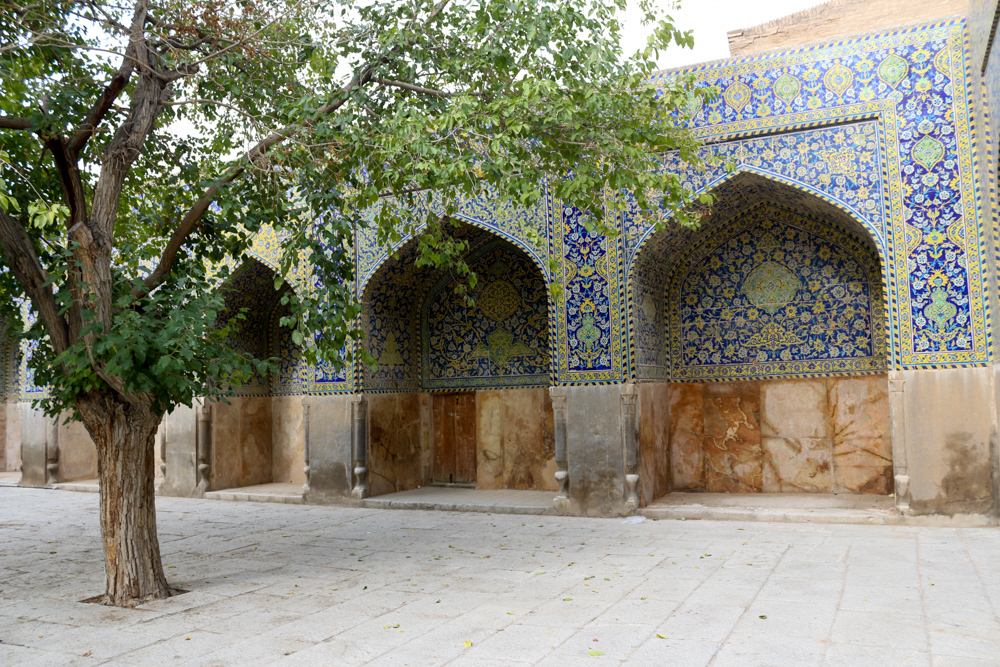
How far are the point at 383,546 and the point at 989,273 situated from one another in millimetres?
6054

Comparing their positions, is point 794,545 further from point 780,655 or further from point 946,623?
point 780,655

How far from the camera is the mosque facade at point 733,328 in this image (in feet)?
24.1

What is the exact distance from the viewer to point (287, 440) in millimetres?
12273

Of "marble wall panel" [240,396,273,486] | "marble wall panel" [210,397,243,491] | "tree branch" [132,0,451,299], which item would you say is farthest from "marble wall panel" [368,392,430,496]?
"tree branch" [132,0,451,299]

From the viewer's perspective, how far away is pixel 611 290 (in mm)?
8617

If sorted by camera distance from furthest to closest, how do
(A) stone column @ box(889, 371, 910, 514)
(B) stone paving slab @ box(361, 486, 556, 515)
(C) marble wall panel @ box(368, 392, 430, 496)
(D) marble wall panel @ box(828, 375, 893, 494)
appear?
(C) marble wall panel @ box(368, 392, 430, 496), (B) stone paving slab @ box(361, 486, 556, 515), (D) marble wall panel @ box(828, 375, 893, 494), (A) stone column @ box(889, 371, 910, 514)

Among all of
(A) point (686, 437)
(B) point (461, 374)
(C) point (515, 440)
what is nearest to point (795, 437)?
(A) point (686, 437)

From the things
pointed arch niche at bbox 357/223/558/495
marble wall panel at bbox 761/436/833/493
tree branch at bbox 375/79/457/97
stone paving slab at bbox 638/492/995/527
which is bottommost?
stone paving slab at bbox 638/492/995/527

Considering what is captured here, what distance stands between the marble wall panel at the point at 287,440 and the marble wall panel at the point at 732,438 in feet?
20.3

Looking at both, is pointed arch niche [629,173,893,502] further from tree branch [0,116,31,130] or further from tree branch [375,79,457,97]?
tree branch [0,116,31,130]

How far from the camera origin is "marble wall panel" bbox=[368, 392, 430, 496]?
10.3 meters

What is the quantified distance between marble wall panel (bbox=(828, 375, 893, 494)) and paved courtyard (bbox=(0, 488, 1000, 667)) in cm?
151

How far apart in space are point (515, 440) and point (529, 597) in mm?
5414

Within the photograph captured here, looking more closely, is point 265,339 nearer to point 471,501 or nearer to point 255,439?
point 255,439
